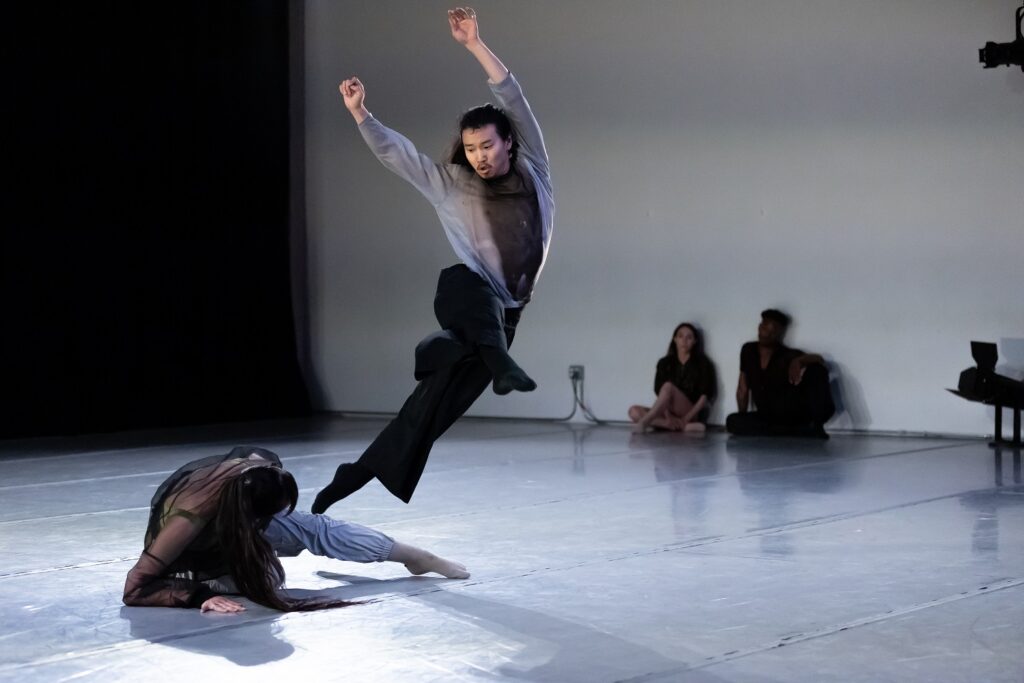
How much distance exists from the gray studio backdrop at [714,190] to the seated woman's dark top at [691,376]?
0.39 ft

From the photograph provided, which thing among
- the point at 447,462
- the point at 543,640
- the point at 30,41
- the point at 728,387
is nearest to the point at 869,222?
the point at 728,387

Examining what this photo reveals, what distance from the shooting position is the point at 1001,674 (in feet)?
10.8

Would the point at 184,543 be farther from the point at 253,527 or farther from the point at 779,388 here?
the point at 779,388

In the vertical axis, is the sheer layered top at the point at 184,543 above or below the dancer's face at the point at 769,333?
below

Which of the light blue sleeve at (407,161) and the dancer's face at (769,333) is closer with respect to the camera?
the light blue sleeve at (407,161)

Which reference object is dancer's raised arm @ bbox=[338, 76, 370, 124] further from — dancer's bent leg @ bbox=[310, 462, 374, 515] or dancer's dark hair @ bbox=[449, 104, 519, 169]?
dancer's bent leg @ bbox=[310, 462, 374, 515]

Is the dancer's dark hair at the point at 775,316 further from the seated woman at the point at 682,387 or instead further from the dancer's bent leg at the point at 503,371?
the dancer's bent leg at the point at 503,371

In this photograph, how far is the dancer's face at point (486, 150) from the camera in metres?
4.44

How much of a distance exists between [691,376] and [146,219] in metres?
4.02

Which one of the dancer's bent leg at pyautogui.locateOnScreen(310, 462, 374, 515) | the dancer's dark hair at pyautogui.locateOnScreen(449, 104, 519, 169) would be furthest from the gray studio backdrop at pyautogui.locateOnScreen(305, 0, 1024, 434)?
the dancer's bent leg at pyautogui.locateOnScreen(310, 462, 374, 515)

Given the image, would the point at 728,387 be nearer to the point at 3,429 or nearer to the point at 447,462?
the point at 447,462

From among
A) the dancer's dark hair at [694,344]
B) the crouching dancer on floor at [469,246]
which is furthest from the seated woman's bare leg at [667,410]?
the crouching dancer on floor at [469,246]

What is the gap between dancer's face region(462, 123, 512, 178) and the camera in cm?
444

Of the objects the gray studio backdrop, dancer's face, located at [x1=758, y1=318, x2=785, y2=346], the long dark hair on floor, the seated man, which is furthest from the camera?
dancer's face, located at [x1=758, y1=318, x2=785, y2=346]
